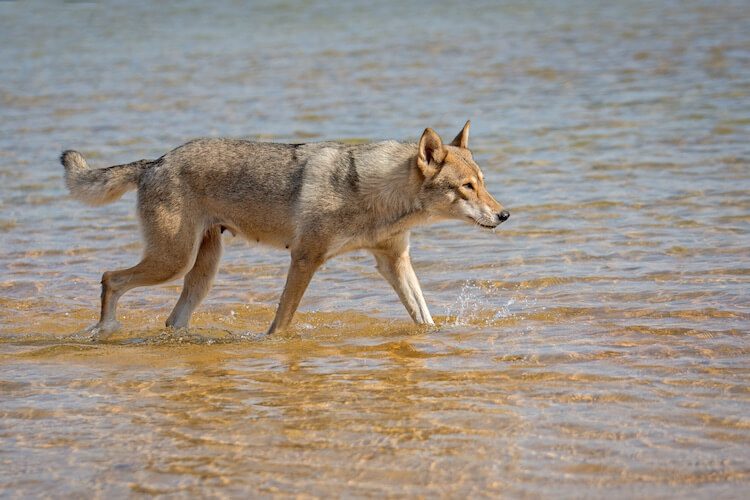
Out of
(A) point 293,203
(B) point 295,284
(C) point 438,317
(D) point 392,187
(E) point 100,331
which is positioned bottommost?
(C) point 438,317

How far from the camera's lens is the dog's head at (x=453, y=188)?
804 centimetres

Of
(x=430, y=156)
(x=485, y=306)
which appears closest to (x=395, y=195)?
(x=430, y=156)

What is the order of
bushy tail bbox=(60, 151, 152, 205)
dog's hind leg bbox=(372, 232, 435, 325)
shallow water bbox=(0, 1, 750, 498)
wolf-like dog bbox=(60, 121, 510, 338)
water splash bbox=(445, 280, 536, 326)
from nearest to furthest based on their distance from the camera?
shallow water bbox=(0, 1, 750, 498) → wolf-like dog bbox=(60, 121, 510, 338) → dog's hind leg bbox=(372, 232, 435, 325) → water splash bbox=(445, 280, 536, 326) → bushy tail bbox=(60, 151, 152, 205)

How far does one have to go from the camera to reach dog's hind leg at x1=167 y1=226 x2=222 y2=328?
28.5 feet

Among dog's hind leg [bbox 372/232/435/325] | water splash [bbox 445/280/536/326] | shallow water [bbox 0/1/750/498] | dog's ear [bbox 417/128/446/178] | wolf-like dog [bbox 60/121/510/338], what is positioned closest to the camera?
shallow water [bbox 0/1/750/498]

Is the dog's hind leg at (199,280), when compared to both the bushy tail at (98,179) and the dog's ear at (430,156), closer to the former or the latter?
the bushy tail at (98,179)

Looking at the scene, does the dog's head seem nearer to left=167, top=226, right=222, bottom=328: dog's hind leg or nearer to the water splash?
the water splash

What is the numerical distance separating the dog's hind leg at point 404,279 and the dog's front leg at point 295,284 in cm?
51

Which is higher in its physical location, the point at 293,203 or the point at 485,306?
the point at 293,203

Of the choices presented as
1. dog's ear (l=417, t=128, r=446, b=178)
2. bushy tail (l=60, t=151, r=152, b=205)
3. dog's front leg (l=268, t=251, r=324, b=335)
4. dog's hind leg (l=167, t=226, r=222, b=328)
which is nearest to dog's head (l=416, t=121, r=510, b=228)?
dog's ear (l=417, t=128, r=446, b=178)

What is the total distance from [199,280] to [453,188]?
2188mm

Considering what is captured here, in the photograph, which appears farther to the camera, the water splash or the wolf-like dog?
the water splash

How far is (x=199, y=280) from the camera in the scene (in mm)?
8727

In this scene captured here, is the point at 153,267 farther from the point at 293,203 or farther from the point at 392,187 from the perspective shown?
the point at 392,187
